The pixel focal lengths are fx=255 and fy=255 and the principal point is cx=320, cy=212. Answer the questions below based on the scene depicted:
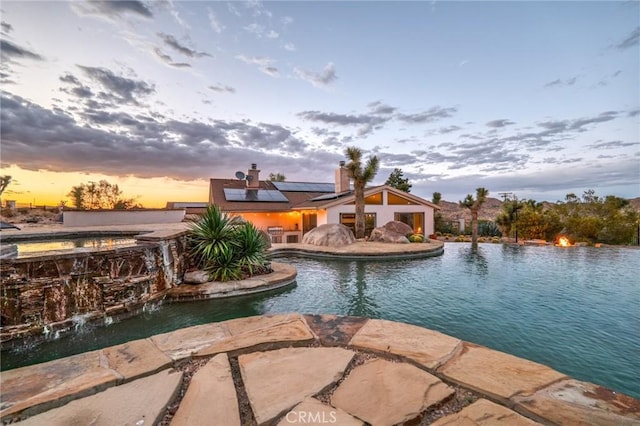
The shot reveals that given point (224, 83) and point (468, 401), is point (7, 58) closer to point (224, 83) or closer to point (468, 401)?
point (224, 83)

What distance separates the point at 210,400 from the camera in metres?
1.62

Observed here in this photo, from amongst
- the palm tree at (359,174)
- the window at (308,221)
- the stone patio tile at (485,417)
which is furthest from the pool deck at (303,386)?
the window at (308,221)

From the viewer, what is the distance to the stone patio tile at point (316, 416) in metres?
1.43

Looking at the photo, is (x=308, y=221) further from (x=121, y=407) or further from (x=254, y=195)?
(x=121, y=407)

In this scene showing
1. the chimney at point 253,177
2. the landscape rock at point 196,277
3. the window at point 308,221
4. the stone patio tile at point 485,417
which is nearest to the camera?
the stone patio tile at point 485,417

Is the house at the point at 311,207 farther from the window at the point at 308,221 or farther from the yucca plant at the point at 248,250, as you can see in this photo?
the yucca plant at the point at 248,250

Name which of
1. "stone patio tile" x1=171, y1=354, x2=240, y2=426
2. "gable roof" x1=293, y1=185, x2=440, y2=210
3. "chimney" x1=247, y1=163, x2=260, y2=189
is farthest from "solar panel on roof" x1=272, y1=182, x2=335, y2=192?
"stone patio tile" x1=171, y1=354, x2=240, y2=426

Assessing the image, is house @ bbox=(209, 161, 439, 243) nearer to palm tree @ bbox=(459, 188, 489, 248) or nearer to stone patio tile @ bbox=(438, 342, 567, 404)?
palm tree @ bbox=(459, 188, 489, 248)

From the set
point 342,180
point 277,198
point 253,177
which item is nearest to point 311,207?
point 277,198

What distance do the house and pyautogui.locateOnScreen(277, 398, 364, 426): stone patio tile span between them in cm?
1408

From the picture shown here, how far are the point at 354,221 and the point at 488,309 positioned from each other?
1254 cm

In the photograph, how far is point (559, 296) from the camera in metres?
5.37

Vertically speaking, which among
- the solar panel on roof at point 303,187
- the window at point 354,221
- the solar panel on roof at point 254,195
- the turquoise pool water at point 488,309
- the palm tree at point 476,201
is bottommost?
the turquoise pool water at point 488,309

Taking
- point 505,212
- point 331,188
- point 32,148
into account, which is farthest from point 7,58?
point 505,212
